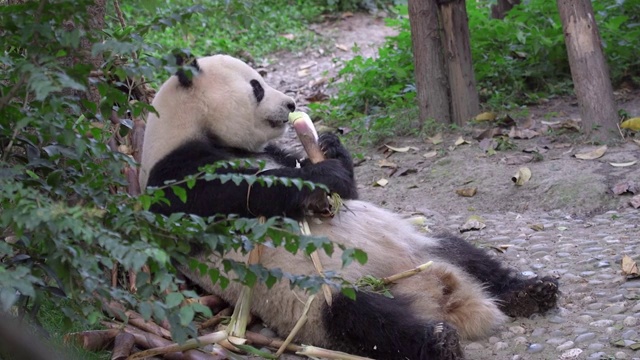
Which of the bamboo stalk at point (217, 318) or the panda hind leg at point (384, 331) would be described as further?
the bamboo stalk at point (217, 318)

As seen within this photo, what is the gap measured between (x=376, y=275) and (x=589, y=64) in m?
2.88

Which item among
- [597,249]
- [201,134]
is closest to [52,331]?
[201,134]

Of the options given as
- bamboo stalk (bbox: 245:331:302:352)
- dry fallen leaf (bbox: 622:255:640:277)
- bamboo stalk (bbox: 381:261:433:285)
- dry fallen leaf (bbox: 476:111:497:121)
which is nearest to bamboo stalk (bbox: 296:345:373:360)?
bamboo stalk (bbox: 245:331:302:352)

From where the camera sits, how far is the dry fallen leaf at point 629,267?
4.16 metres

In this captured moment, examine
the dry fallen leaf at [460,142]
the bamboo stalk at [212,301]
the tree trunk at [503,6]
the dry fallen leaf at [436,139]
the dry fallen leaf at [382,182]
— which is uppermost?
the tree trunk at [503,6]

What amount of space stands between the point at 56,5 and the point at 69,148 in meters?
0.70

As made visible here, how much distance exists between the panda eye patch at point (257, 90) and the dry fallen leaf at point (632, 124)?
3.04 m

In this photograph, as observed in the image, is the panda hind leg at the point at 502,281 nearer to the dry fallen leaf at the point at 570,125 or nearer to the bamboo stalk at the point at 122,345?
the bamboo stalk at the point at 122,345

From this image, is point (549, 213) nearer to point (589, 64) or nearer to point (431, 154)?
point (589, 64)

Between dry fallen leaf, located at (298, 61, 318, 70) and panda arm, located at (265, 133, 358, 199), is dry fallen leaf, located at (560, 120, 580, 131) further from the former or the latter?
dry fallen leaf, located at (298, 61, 318, 70)

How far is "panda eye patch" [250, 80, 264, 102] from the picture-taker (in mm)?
4277

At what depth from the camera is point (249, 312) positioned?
3773mm

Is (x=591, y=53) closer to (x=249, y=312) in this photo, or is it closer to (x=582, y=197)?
(x=582, y=197)

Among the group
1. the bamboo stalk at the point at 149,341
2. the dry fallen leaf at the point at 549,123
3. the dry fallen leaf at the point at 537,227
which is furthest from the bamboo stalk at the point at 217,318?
the dry fallen leaf at the point at 549,123
